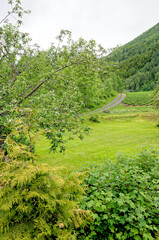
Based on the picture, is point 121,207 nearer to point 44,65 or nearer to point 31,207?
point 31,207

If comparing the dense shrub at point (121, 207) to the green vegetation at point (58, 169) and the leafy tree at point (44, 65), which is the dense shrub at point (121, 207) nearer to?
A: the green vegetation at point (58, 169)

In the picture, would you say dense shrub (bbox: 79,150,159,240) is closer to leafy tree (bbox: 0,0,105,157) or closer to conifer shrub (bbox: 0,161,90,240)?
conifer shrub (bbox: 0,161,90,240)

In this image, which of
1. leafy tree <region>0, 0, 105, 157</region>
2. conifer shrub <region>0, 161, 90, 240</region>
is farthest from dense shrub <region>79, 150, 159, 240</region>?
leafy tree <region>0, 0, 105, 157</region>

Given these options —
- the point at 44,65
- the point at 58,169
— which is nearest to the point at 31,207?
the point at 58,169

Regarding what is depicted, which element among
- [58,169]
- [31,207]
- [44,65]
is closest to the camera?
[31,207]

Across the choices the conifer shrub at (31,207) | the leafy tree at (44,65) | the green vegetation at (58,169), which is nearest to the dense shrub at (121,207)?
the green vegetation at (58,169)

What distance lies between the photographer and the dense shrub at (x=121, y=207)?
136 inches

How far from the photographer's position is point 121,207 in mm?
3727

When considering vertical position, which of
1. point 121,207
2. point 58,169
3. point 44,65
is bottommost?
point 121,207

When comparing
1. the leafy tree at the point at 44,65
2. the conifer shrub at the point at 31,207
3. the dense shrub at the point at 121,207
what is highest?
the leafy tree at the point at 44,65

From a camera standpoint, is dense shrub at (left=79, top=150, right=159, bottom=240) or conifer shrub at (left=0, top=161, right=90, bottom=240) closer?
conifer shrub at (left=0, top=161, right=90, bottom=240)

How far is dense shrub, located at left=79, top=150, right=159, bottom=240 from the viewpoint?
11.3 feet

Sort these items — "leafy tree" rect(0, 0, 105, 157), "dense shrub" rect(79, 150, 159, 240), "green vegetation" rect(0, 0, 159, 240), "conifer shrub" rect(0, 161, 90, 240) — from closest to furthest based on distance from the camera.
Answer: "conifer shrub" rect(0, 161, 90, 240) → "green vegetation" rect(0, 0, 159, 240) → "dense shrub" rect(79, 150, 159, 240) → "leafy tree" rect(0, 0, 105, 157)

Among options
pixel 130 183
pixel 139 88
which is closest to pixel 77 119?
pixel 130 183
